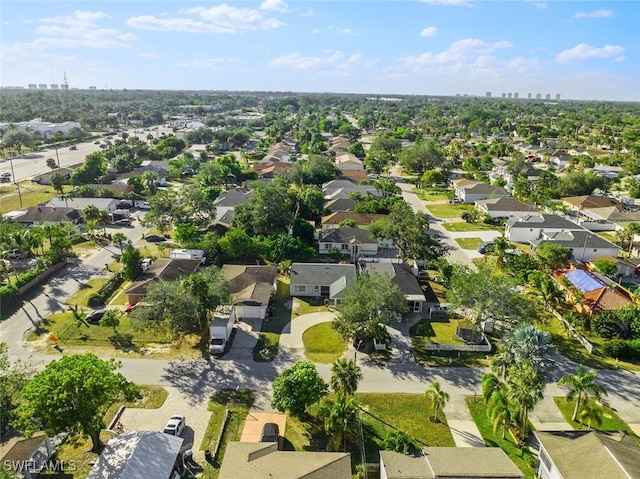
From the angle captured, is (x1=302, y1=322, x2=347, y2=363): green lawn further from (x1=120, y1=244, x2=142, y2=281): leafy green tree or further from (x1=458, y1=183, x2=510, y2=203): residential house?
(x1=458, y1=183, x2=510, y2=203): residential house

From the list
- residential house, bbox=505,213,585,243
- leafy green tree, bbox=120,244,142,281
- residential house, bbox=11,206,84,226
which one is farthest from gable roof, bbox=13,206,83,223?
residential house, bbox=505,213,585,243

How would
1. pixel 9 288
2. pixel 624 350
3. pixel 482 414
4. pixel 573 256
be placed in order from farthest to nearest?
pixel 573 256, pixel 9 288, pixel 624 350, pixel 482 414

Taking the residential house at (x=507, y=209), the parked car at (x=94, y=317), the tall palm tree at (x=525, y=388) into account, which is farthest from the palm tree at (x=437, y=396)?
the residential house at (x=507, y=209)

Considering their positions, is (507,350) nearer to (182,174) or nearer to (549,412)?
(549,412)

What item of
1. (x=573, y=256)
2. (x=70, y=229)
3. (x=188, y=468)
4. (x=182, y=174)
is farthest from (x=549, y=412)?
(x=182, y=174)

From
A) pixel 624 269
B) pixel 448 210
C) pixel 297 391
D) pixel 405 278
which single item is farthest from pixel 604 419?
pixel 448 210

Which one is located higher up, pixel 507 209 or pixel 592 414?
pixel 507 209

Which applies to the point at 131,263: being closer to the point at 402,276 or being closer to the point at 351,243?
the point at 351,243
